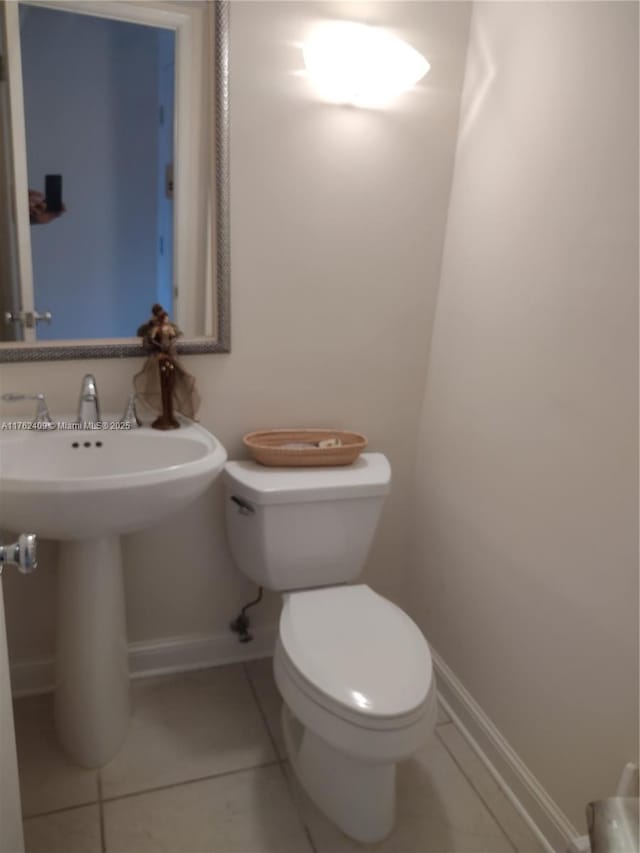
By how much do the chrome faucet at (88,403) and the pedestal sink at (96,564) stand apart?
3cm

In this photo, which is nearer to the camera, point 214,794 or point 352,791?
point 352,791

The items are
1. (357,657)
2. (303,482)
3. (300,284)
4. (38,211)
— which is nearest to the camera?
(357,657)

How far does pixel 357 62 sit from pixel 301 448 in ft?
3.18

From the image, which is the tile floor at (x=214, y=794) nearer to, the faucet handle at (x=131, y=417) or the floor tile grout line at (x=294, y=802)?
the floor tile grout line at (x=294, y=802)

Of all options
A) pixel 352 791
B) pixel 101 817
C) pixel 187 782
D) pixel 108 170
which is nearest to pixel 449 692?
→ pixel 352 791

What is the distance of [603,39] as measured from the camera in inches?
44.9

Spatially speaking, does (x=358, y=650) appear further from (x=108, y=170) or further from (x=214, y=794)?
(x=108, y=170)

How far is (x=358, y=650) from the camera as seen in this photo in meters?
1.29

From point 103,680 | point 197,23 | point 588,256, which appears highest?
point 197,23

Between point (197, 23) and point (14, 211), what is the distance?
2.01ft

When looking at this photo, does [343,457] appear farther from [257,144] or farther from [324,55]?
[324,55]

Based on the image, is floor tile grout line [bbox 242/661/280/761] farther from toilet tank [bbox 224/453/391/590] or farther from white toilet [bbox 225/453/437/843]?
toilet tank [bbox 224/453/391/590]

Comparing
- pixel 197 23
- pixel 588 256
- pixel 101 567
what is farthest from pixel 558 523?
pixel 197 23

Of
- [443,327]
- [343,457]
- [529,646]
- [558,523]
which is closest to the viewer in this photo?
[558,523]
